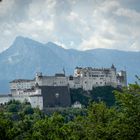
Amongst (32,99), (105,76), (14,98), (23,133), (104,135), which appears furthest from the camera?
(105,76)

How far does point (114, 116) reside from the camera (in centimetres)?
3100

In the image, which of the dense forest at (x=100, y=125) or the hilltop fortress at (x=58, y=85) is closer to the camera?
the dense forest at (x=100, y=125)

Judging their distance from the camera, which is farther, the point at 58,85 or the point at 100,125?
the point at 58,85

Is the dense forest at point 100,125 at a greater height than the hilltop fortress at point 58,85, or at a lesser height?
lesser

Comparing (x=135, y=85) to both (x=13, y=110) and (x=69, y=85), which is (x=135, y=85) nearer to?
(x=13, y=110)

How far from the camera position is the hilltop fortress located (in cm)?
11806

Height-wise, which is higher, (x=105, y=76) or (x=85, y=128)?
(x=105, y=76)

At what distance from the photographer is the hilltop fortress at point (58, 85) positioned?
118 meters

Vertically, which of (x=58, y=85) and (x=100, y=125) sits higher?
(x=58, y=85)

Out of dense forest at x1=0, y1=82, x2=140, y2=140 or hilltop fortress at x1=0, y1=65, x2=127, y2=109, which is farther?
hilltop fortress at x1=0, y1=65, x2=127, y2=109

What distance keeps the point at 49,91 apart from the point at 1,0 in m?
102

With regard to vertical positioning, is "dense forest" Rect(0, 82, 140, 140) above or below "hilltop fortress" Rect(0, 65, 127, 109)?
below

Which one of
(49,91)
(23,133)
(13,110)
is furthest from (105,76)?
(23,133)

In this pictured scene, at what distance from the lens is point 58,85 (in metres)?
123
